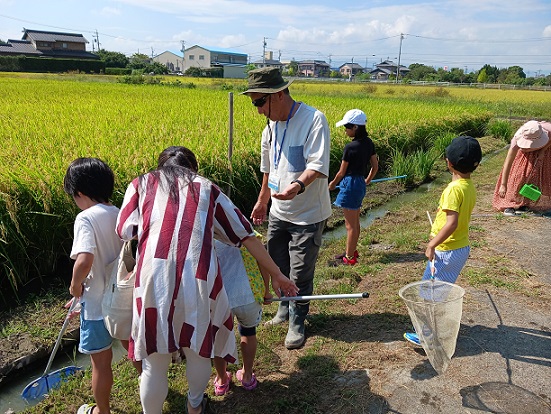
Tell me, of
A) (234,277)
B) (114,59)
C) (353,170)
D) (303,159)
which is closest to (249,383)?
(234,277)

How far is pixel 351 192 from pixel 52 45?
2392 inches

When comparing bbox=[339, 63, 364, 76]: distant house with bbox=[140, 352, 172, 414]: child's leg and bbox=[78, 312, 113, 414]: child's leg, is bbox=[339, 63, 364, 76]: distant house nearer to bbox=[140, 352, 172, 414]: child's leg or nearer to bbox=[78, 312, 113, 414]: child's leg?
bbox=[78, 312, 113, 414]: child's leg

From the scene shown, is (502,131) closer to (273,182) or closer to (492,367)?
(492,367)

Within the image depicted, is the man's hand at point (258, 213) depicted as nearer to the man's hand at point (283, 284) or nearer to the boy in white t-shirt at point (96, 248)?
the man's hand at point (283, 284)

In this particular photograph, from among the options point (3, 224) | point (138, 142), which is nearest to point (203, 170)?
point (138, 142)

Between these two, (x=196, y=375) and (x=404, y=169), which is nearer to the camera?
(x=196, y=375)

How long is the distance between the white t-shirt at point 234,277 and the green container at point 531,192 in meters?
4.75

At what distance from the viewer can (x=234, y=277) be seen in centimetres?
221

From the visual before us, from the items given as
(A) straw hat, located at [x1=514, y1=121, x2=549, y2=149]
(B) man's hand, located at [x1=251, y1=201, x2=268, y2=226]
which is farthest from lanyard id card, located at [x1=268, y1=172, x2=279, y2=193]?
(A) straw hat, located at [x1=514, y1=121, x2=549, y2=149]

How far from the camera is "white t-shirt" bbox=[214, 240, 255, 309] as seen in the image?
220 cm

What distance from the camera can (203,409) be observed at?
221 centimetres

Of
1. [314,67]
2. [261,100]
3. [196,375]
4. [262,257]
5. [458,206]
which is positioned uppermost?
[314,67]

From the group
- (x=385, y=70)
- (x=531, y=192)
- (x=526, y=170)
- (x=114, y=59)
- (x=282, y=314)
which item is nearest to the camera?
(x=282, y=314)

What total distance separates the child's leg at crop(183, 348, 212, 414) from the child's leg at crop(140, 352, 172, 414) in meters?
0.10
